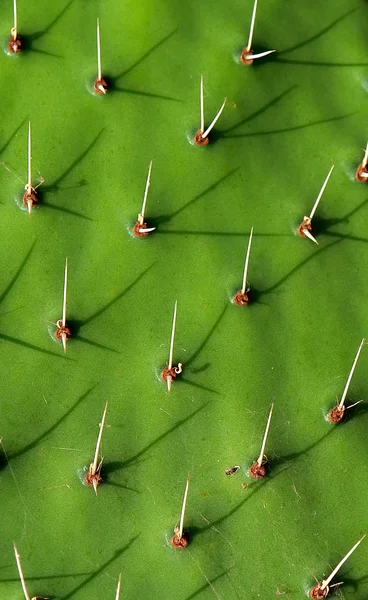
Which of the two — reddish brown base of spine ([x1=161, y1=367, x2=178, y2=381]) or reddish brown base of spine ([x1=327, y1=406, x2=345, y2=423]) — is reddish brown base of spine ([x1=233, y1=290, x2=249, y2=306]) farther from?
reddish brown base of spine ([x1=327, y1=406, x2=345, y2=423])

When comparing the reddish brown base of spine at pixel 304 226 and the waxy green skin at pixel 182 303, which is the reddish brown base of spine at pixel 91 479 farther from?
the reddish brown base of spine at pixel 304 226

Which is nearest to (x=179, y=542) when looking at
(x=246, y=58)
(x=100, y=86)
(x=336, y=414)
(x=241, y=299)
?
(x=336, y=414)

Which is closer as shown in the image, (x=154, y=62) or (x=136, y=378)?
(x=136, y=378)

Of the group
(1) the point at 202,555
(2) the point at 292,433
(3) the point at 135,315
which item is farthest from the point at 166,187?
(1) the point at 202,555

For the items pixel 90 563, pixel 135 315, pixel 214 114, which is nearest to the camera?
pixel 90 563

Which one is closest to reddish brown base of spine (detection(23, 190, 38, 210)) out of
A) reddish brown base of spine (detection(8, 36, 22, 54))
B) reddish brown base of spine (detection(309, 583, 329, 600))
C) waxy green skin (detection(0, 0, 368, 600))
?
waxy green skin (detection(0, 0, 368, 600))

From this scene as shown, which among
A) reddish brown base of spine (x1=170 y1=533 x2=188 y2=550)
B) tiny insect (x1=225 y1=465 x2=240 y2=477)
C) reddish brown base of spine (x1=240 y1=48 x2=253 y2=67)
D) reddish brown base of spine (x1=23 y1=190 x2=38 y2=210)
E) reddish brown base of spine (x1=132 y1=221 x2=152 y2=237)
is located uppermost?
reddish brown base of spine (x1=240 y1=48 x2=253 y2=67)

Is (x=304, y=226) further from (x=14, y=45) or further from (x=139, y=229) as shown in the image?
(x=14, y=45)

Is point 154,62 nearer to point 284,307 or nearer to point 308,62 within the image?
point 308,62
